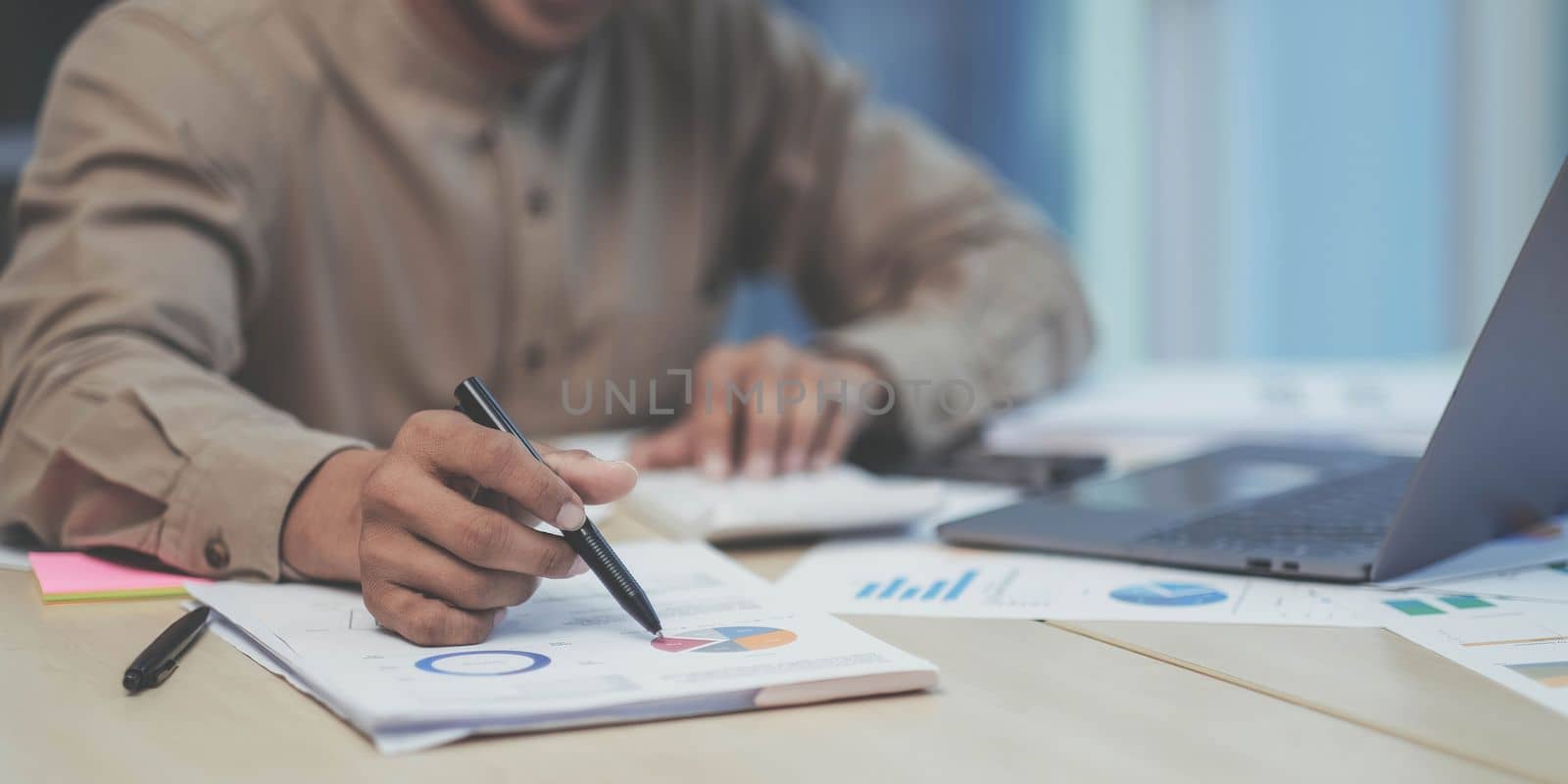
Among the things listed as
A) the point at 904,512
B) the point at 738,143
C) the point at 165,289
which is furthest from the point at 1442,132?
the point at 165,289

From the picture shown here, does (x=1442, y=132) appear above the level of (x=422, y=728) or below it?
above

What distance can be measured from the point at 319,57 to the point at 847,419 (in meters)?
0.57

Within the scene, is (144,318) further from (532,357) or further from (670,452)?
(532,357)

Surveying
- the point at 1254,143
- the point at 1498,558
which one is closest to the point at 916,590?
the point at 1498,558

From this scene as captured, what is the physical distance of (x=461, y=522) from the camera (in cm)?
47

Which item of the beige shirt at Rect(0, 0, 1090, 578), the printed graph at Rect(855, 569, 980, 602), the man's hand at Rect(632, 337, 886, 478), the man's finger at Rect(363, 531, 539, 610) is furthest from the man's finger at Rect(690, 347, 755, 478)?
the man's finger at Rect(363, 531, 539, 610)

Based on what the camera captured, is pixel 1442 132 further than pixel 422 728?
Yes

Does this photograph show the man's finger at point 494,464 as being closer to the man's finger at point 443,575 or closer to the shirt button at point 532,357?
the man's finger at point 443,575

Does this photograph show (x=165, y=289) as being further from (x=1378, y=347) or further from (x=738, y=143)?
(x=1378, y=347)

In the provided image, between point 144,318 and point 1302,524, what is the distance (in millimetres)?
699

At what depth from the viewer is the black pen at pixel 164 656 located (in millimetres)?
443

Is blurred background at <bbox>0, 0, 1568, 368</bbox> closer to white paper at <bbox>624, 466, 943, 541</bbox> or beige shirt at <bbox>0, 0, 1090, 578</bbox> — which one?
beige shirt at <bbox>0, 0, 1090, 578</bbox>

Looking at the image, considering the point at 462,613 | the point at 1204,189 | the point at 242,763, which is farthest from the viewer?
the point at 1204,189

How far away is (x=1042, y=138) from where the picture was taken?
2967 millimetres
